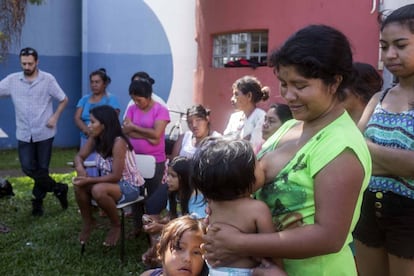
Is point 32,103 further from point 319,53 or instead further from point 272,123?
point 319,53

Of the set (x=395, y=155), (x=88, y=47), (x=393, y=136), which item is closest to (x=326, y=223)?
(x=395, y=155)

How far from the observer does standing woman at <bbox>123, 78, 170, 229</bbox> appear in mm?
5340

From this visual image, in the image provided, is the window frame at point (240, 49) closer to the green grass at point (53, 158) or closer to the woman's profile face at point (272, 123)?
the green grass at point (53, 158)

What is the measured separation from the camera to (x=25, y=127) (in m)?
6.22

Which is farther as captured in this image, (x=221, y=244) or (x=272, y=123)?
(x=272, y=123)

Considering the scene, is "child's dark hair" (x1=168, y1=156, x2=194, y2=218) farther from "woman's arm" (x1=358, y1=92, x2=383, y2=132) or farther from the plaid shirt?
the plaid shirt

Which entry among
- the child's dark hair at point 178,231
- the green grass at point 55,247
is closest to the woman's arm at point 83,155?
the green grass at point 55,247

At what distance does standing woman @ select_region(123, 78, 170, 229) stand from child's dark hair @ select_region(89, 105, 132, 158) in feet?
1.22

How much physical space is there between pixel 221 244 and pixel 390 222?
913 millimetres

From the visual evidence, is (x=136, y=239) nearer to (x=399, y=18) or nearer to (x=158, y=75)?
(x=399, y=18)

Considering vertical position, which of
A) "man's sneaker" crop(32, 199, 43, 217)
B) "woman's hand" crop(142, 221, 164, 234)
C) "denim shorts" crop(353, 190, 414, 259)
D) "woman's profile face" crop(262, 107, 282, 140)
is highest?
"woman's profile face" crop(262, 107, 282, 140)

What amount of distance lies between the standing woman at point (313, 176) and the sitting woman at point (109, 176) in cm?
323

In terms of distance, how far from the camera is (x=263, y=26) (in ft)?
27.7

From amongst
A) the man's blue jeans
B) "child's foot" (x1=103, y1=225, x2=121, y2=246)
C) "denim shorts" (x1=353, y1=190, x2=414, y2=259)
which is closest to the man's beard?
the man's blue jeans
